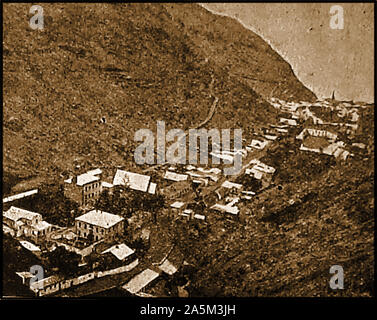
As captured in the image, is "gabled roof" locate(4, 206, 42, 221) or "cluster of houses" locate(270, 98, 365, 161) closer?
"cluster of houses" locate(270, 98, 365, 161)

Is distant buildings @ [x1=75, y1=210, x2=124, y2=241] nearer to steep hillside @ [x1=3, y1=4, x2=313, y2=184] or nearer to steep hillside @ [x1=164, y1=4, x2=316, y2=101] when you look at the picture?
steep hillside @ [x1=3, y1=4, x2=313, y2=184]

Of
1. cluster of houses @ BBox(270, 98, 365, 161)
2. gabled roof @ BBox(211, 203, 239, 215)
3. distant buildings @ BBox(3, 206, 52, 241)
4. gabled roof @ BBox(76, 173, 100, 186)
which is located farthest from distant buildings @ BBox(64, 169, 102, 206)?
cluster of houses @ BBox(270, 98, 365, 161)

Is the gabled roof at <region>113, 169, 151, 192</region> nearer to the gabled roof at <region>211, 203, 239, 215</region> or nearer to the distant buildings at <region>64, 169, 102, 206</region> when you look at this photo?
the distant buildings at <region>64, 169, 102, 206</region>

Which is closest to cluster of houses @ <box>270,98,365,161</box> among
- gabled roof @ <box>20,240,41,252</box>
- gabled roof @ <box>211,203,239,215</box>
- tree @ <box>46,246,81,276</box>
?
gabled roof @ <box>211,203,239,215</box>

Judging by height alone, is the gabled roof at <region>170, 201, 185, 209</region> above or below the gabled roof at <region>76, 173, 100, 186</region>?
below

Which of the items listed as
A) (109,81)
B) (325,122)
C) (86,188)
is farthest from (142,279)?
(325,122)

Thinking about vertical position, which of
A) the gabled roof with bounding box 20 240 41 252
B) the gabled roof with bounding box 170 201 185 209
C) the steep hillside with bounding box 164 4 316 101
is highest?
the steep hillside with bounding box 164 4 316 101

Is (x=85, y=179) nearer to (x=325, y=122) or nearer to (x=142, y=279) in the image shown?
(x=142, y=279)

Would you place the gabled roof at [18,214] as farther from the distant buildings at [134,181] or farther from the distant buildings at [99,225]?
the distant buildings at [134,181]
